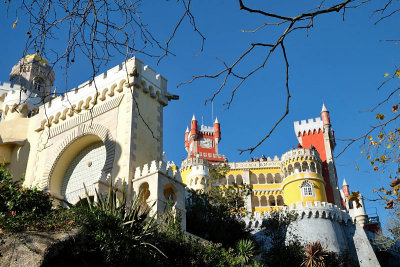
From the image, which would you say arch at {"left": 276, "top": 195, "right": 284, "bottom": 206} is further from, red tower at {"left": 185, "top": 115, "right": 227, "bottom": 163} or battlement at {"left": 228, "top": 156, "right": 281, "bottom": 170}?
red tower at {"left": 185, "top": 115, "right": 227, "bottom": 163}

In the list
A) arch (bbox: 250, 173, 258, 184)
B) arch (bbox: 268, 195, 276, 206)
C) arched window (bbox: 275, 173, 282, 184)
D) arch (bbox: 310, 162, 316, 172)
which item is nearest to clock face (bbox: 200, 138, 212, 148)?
arch (bbox: 250, 173, 258, 184)

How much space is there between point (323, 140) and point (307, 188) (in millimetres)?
11532

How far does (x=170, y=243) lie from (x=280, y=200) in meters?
36.0

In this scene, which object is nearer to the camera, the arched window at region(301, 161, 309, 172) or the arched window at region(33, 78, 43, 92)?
the arched window at region(33, 78, 43, 92)

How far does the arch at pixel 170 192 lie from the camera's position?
59.5 feet

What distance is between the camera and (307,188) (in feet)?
128

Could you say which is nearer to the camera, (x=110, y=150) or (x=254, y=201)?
(x=110, y=150)

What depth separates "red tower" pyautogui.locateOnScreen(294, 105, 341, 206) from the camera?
45.3 meters

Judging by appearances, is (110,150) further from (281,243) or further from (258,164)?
(258,164)

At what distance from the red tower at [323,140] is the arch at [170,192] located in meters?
29.2

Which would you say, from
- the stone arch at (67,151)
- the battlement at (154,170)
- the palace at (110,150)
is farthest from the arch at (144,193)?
the stone arch at (67,151)

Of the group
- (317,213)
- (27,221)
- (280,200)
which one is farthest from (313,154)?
(27,221)

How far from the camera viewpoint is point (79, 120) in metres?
21.5

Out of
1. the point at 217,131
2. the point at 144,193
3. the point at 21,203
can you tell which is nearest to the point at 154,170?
the point at 144,193
